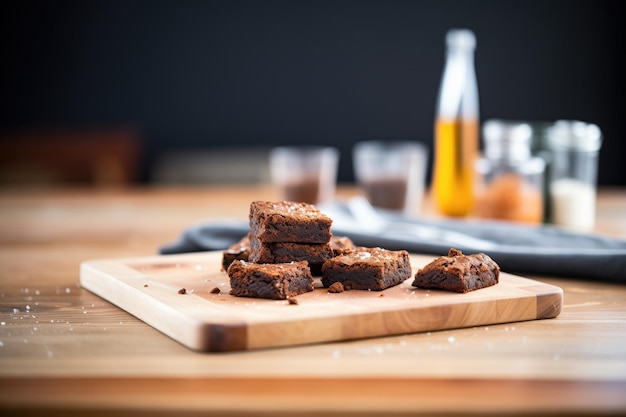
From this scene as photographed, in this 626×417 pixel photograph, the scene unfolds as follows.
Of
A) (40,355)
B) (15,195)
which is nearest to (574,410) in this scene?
(40,355)

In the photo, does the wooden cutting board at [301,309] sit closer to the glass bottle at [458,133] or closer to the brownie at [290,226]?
the brownie at [290,226]

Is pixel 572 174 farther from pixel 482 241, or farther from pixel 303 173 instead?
pixel 303 173

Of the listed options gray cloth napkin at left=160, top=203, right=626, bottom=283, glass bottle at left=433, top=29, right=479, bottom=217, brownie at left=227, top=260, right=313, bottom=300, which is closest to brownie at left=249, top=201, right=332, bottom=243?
brownie at left=227, top=260, right=313, bottom=300

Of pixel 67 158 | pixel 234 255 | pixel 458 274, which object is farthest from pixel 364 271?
pixel 67 158

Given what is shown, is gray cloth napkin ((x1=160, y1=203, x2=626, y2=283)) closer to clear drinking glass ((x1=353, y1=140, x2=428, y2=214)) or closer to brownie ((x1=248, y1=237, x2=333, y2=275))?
clear drinking glass ((x1=353, y1=140, x2=428, y2=214))

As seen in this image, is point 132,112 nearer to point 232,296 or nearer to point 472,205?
point 472,205

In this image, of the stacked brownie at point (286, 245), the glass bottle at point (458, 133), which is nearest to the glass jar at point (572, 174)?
the glass bottle at point (458, 133)
